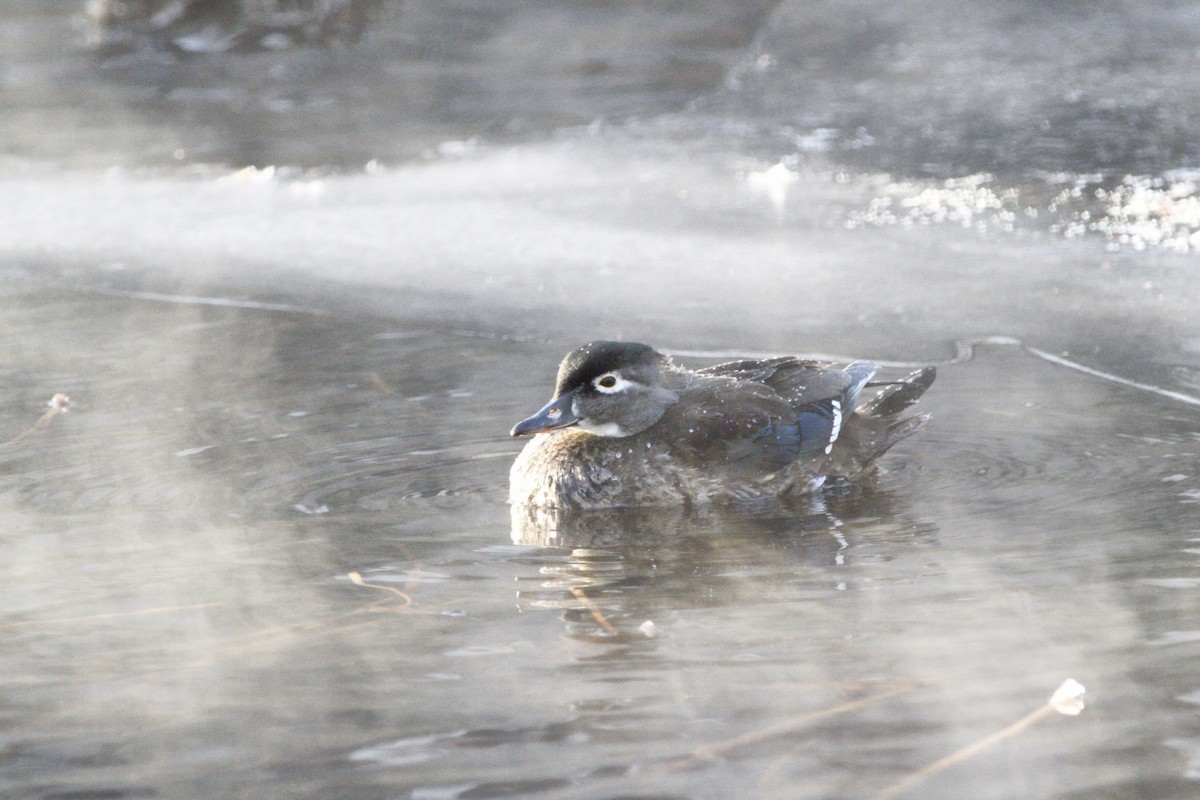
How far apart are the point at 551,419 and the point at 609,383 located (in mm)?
248

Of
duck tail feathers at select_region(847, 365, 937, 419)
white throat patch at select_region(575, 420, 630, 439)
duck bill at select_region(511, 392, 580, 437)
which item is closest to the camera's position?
duck bill at select_region(511, 392, 580, 437)

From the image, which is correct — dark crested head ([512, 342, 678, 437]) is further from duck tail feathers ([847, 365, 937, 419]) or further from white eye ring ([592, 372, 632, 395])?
duck tail feathers ([847, 365, 937, 419])

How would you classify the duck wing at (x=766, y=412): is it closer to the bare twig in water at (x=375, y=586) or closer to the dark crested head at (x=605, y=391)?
the dark crested head at (x=605, y=391)

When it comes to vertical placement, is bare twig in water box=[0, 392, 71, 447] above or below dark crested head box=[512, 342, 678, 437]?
below

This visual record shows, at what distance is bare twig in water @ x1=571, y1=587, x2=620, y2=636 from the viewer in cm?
376

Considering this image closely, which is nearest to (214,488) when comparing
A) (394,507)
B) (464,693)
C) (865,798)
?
(394,507)

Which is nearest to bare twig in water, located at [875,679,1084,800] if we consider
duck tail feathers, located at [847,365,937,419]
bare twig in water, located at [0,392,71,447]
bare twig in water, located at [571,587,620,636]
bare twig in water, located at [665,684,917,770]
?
bare twig in water, located at [665,684,917,770]

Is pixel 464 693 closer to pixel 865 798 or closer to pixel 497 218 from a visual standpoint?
pixel 865 798

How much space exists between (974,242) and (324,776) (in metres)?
6.03

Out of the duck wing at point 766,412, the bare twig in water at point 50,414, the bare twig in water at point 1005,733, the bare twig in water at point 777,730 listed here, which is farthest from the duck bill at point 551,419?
the bare twig in water at point 1005,733

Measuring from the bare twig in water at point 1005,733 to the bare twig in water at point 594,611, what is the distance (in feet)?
3.18

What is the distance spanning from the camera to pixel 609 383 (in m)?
5.20

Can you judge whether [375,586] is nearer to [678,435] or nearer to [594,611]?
[594,611]

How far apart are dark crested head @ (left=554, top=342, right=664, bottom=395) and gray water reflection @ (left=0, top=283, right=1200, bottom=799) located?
44 centimetres
